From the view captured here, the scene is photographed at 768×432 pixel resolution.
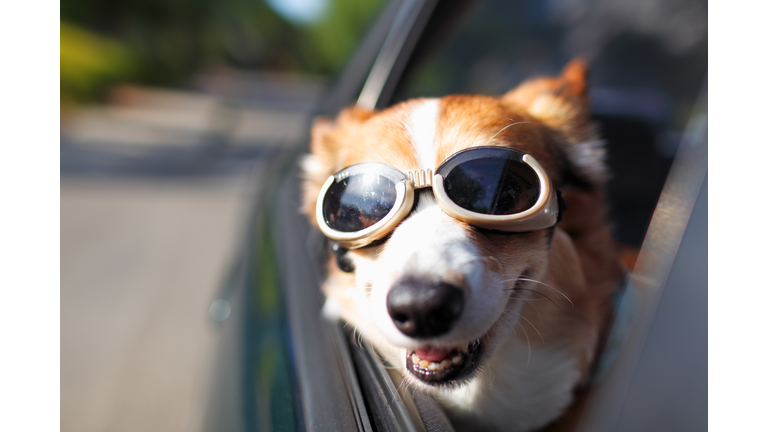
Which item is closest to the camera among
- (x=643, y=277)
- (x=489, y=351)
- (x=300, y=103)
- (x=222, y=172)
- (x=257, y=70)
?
(x=643, y=277)

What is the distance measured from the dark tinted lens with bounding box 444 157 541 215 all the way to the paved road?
156 cm

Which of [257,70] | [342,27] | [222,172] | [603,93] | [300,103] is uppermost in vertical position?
[257,70]

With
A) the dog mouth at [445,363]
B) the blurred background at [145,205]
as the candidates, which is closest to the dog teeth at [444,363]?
the dog mouth at [445,363]

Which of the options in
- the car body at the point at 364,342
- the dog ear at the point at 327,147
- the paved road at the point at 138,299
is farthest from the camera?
the paved road at the point at 138,299

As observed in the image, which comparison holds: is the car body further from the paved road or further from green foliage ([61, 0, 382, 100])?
green foliage ([61, 0, 382, 100])

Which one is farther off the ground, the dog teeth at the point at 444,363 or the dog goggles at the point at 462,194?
the dog goggles at the point at 462,194

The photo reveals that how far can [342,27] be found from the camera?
26.3m

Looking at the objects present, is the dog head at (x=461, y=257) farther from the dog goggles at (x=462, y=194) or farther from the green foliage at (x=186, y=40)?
the green foliage at (x=186, y=40)

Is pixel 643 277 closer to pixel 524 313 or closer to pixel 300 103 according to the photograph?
pixel 524 313

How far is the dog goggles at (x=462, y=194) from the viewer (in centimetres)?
103

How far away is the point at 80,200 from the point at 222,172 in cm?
291

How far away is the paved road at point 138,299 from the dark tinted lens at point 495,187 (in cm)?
156

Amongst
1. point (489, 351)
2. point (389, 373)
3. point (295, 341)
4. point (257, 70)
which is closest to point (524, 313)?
point (489, 351)

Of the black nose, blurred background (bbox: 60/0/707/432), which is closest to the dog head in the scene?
the black nose
